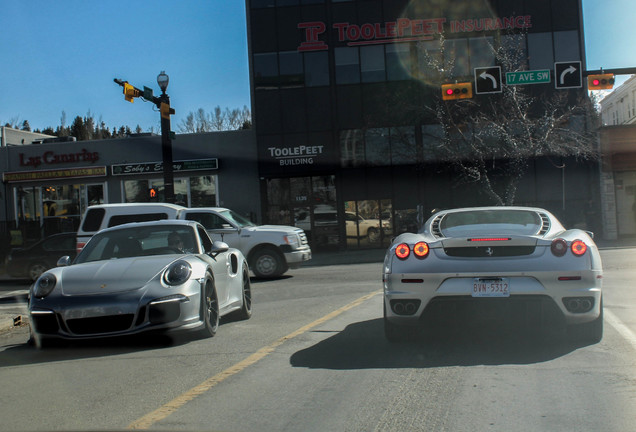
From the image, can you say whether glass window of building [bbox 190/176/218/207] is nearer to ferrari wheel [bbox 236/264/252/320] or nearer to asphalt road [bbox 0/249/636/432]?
ferrari wheel [bbox 236/264/252/320]

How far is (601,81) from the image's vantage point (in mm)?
18797

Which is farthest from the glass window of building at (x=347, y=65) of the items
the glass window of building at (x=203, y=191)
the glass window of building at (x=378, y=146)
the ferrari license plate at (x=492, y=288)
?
the ferrari license plate at (x=492, y=288)

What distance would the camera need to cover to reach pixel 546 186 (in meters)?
29.4

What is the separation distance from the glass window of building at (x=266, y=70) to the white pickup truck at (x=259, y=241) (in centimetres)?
1491

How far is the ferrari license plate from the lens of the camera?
5835 mm

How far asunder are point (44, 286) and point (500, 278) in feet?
15.2

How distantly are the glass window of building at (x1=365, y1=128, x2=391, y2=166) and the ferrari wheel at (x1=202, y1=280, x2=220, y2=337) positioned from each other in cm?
2269

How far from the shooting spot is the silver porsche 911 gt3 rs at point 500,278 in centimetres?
584

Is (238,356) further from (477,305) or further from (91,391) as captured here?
(477,305)

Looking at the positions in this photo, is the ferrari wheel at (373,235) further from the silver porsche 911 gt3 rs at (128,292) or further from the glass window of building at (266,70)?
the silver porsche 911 gt3 rs at (128,292)

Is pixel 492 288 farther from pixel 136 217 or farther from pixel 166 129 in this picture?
pixel 166 129

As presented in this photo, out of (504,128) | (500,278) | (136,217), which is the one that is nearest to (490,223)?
(500,278)

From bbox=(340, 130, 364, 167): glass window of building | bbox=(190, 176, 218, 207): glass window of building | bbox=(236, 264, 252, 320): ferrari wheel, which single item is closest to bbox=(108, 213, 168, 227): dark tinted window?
bbox=(236, 264, 252, 320): ferrari wheel

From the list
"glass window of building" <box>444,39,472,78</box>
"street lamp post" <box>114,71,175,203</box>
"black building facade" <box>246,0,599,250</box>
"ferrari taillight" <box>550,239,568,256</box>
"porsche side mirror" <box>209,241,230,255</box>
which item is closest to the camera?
"ferrari taillight" <box>550,239,568,256</box>
